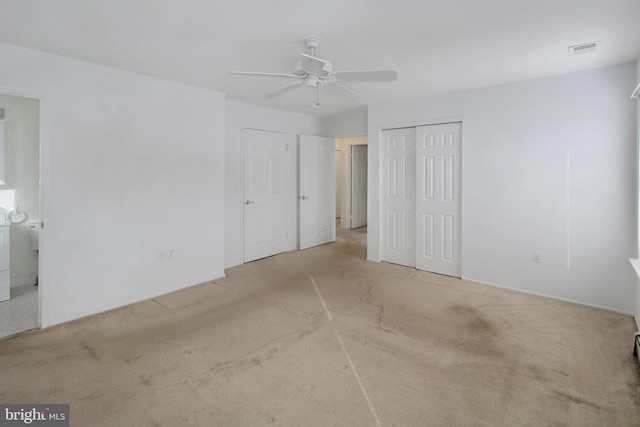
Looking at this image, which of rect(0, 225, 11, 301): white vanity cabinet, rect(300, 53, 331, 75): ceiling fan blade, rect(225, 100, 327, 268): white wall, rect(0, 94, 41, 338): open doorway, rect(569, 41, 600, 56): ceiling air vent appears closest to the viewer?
rect(300, 53, 331, 75): ceiling fan blade

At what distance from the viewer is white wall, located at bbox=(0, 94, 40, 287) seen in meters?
3.84

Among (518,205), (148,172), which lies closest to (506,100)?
(518,205)

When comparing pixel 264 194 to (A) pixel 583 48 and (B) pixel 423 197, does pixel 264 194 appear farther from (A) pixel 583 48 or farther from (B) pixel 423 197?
(A) pixel 583 48

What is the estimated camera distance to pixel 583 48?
2680 mm

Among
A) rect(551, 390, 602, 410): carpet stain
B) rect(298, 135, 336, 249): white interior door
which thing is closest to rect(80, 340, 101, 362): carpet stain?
rect(551, 390, 602, 410): carpet stain

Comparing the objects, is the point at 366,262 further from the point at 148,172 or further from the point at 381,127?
the point at 148,172

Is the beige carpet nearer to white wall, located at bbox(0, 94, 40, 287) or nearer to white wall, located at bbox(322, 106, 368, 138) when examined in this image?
white wall, located at bbox(0, 94, 40, 287)

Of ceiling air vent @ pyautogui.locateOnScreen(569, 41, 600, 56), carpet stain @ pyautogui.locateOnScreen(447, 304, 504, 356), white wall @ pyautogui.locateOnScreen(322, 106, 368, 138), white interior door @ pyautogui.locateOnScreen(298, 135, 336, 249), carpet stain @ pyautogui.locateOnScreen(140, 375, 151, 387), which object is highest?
white wall @ pyautogui.locateOnScreen(322, 106, 368, 138)

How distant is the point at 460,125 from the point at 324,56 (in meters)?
2.13

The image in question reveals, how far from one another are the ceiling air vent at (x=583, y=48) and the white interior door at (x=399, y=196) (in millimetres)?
1967

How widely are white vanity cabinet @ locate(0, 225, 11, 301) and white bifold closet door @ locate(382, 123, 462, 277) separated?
15.1ft

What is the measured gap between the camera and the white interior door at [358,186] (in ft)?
26.0

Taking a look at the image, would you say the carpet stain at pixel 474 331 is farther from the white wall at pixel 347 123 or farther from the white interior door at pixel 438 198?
the white wall at pixel 347 123

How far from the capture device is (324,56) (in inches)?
112
